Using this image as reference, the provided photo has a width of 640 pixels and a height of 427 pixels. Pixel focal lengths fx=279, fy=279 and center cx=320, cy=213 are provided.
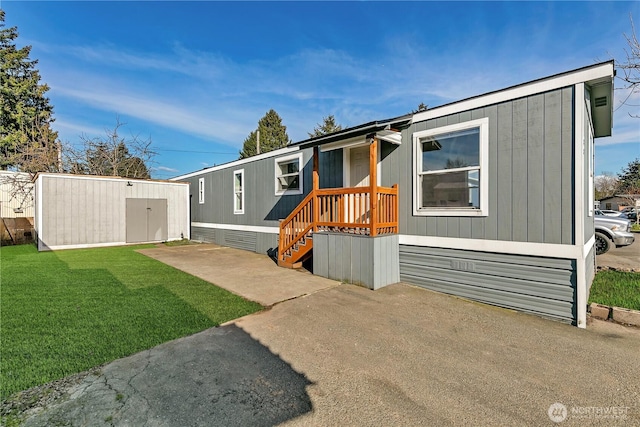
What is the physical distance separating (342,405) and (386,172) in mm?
4527

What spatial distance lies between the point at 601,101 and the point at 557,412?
5125 millimetres

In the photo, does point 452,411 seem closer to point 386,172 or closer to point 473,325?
point 473,325

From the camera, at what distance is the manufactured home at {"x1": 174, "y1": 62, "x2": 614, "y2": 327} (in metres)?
3.73

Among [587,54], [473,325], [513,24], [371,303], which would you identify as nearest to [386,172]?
[371,303]

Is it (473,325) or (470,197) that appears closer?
(473,325)

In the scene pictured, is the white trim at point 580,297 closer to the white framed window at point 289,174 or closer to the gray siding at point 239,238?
the white framed window at point 289,174

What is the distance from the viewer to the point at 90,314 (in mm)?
3648

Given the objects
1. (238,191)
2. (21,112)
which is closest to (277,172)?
(238,191)

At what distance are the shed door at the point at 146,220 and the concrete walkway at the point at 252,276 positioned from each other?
4.04 meters

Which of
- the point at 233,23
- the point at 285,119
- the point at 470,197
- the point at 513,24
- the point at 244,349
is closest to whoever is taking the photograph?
the point at 244,349

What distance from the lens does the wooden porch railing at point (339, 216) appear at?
521cm

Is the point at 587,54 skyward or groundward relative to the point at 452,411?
skyward

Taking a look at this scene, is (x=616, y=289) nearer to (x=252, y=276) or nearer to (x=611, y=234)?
(x=611, y=234)

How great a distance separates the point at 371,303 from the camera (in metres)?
4.27
